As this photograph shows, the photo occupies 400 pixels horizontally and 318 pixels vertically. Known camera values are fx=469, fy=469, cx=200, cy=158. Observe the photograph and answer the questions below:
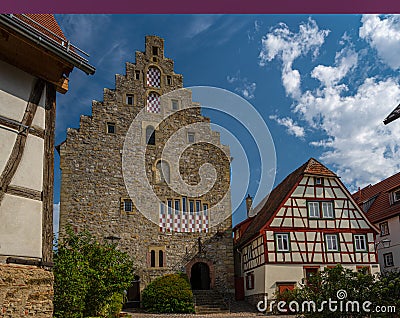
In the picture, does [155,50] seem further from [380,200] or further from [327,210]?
A: [380,200]

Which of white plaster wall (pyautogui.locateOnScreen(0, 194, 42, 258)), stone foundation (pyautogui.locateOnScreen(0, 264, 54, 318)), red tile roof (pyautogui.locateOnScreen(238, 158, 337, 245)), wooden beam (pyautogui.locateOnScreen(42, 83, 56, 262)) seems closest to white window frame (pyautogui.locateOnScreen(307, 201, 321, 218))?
red tile roof (pyautogui.locateOnScreen(238, 158, 337, 245))

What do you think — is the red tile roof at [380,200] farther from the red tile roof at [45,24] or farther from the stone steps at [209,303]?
the red tile roof at [45,24]

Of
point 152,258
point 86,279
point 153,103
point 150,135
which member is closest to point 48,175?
point 86,279

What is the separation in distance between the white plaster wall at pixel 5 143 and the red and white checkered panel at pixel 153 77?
11929mm

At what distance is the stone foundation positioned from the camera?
5168 mm

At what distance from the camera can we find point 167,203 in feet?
53.8

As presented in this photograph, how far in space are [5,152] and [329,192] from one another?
11.9 meters

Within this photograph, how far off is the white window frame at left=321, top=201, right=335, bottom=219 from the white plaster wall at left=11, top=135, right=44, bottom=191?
1116 centimetres

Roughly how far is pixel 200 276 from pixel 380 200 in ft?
26.2

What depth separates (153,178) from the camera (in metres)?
16.5

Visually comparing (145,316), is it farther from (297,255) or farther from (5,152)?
(5,152)

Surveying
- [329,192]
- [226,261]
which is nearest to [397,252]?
[329,192]

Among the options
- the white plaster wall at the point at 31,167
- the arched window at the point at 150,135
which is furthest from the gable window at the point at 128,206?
the white plaster wall at the point at 31,167
